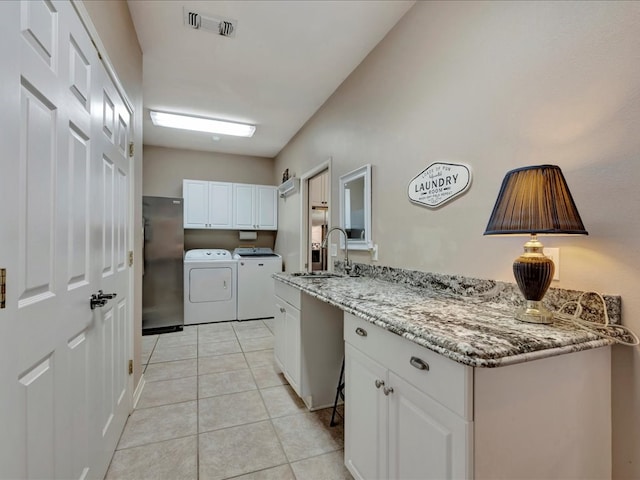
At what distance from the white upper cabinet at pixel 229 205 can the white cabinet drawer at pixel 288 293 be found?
2.50m

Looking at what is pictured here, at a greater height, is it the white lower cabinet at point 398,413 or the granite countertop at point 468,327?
the granite countertop at point 468,327

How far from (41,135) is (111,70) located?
0.91 meters

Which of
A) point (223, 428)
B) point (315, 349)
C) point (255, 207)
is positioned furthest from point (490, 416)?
point (255, 207)

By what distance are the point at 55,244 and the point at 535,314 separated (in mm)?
1625

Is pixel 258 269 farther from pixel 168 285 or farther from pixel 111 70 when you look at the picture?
pixel 111 70

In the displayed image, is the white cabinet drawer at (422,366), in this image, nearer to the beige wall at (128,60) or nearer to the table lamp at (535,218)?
the table lamp at (535,218)

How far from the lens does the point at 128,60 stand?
Answer: 200 cm

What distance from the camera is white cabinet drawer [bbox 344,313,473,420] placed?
0.81 m

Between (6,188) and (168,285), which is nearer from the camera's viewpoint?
(6,188)

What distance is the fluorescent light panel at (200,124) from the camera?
3.56 metres

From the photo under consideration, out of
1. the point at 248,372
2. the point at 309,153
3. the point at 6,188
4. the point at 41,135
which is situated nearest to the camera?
the point at 6,188

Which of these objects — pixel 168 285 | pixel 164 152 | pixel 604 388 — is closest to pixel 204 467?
pixel 604 388

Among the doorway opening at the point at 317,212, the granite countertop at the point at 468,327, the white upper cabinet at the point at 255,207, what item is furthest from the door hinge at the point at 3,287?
the white upper cabinet at the point at 255,207

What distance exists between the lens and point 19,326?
0.80m
